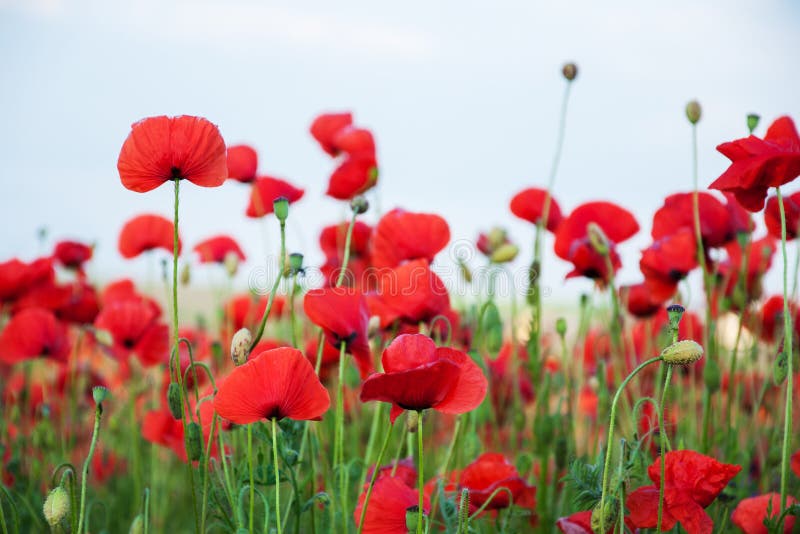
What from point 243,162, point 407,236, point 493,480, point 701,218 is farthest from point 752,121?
point 243,162

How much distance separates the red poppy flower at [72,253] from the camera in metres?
2.09

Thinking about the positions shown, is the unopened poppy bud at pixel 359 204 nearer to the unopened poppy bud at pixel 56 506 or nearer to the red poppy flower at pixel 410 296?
the red poppy flower at pixel 410 296

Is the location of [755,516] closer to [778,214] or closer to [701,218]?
[778,214]

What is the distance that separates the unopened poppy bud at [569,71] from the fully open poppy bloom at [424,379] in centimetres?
78

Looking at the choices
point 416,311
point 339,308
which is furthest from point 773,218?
point 339,308

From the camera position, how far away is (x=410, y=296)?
1.14m

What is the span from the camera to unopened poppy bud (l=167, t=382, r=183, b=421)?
0.98m

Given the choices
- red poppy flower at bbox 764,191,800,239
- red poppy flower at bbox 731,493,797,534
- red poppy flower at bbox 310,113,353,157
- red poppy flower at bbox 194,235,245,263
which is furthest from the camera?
red poppy flower at bbox 194,235,245,263

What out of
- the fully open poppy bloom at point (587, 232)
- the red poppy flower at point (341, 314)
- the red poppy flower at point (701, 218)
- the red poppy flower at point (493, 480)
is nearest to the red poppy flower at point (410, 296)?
the red poppy flower at point (341, 314)

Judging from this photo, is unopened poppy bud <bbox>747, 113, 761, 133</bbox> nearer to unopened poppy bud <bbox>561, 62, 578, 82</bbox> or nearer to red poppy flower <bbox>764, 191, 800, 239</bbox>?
red poppy flower <bbox>764, 191, 800, 239</bbox>

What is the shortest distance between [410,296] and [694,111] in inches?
20.9

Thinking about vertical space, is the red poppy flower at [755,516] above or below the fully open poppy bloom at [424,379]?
below

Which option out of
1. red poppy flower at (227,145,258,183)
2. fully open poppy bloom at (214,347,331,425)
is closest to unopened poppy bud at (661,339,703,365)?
fully open poppy bloom at (214,347,331,425)

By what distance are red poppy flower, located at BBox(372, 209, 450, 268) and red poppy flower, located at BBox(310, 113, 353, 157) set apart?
21.7 inches
